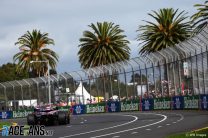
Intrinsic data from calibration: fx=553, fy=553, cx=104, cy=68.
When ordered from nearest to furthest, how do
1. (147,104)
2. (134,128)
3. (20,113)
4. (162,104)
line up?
(134,128) < (162,104) < (147,104) < (20,113)

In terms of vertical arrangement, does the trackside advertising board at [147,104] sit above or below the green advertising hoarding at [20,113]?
above

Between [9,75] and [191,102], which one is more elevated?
[9,75]

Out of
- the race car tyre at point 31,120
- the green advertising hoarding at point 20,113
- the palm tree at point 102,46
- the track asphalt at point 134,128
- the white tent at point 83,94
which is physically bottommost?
the track asphalt at point 134,128

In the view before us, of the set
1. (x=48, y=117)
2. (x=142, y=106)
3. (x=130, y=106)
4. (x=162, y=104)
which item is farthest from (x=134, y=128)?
(x=130, y=106)

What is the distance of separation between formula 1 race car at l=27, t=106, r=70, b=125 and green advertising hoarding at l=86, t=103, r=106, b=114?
972 inches

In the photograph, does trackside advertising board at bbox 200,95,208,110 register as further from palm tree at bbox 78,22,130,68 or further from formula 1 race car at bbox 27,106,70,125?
palm tree at bbox 78,22,130,68

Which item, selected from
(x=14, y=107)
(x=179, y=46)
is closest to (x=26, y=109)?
(x=14, y=107)

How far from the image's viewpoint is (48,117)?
37.1 meters

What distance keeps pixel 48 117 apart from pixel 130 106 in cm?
2181

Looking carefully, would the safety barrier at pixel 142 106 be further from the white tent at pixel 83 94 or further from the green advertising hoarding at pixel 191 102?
the white tent at pixel 83 94

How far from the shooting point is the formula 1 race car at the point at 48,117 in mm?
36812

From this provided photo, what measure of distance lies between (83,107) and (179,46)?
73.8 feet

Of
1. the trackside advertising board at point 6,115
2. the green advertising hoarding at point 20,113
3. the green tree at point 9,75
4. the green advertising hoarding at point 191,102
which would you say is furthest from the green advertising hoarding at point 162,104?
the green tree at point 9,75

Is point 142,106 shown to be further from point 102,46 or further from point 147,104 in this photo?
point 102,46
